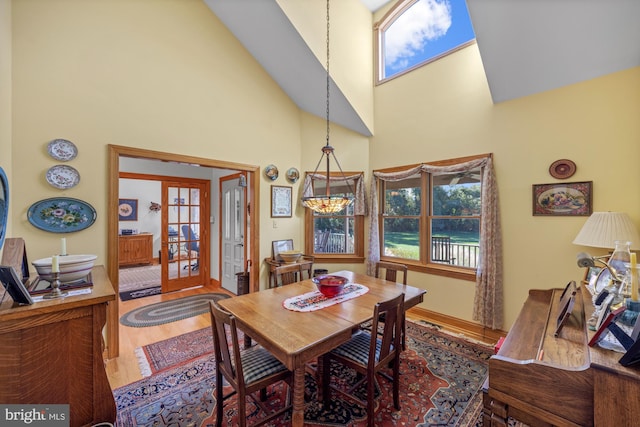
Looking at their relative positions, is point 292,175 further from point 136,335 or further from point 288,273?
point 136,335

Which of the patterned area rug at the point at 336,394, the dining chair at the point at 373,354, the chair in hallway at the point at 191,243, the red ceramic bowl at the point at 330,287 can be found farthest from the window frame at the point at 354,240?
the chair in hallway at the point at 191,243

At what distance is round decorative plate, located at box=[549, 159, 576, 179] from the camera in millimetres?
2520

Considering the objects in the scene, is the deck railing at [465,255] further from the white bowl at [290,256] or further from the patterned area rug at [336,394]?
the white bowl at [290,256]

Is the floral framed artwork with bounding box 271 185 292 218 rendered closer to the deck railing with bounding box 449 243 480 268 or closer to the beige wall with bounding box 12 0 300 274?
the beige wall with bounding box 12 0 300 274

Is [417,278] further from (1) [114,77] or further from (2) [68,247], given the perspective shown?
(1) [114,77]

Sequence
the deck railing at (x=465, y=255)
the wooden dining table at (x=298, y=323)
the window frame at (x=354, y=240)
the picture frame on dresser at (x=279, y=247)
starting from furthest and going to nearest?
1. the window frame at (x=354, y=240)
2. the picture frame on dresser at (x=279, y=247)
3. the deck railing at (x=465, y=255)
4. the wooden dining table at (x=298, y=323)

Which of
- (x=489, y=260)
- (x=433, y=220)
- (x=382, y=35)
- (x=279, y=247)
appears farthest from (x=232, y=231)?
(x=382, y=35)

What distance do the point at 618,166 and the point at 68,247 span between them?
5.08 m

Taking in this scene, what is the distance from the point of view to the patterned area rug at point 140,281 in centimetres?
458

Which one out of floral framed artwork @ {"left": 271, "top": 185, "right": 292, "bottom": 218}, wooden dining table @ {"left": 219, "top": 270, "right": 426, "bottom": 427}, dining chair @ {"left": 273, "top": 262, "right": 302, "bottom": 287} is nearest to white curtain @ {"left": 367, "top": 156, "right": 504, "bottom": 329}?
wooden dining table @ {"left": 219, "top": 270, "right": 426, "bottom": 427}

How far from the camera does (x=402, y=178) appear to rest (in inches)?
146

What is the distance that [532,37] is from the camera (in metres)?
2.30

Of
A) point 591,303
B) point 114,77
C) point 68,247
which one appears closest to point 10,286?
point 68,247

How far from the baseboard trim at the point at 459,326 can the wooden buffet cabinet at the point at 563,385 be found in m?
1.66
